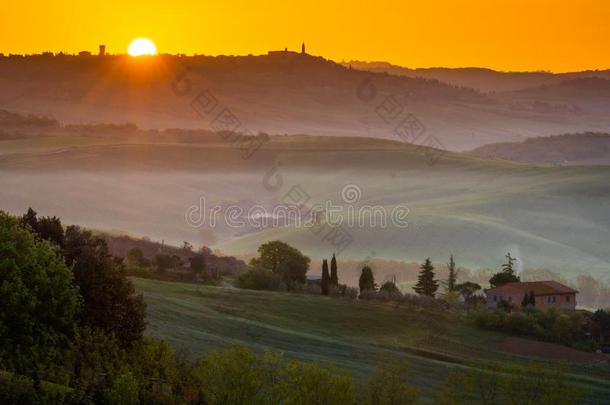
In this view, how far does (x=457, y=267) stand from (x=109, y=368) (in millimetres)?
75501

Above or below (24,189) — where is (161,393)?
below

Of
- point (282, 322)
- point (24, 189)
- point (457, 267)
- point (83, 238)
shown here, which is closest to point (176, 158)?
point (24, 189)

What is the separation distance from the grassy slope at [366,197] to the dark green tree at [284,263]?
118ft

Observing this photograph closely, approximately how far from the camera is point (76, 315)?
100 feet

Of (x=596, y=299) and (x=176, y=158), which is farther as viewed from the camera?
(x=176, y=158)

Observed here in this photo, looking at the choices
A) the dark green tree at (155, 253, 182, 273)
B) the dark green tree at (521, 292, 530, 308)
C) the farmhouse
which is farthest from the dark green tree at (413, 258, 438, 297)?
the dark green tree at (155, 253, 182, 273)

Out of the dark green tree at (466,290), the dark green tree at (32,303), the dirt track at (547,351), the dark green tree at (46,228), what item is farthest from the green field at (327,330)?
the dark green tree at (466,290)

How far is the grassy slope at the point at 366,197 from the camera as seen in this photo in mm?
115625

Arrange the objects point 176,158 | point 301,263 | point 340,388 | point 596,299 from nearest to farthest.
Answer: point 340,388 → point 301,263 → point 596,299 → point 176,158

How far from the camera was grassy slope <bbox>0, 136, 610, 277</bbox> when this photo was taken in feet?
379

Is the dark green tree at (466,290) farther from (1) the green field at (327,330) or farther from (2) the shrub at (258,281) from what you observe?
(1) the green field at (327,330)

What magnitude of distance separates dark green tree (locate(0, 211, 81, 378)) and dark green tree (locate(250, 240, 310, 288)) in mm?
34811

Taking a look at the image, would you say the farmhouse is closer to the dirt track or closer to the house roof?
the house roof

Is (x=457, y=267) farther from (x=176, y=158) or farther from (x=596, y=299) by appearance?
(x=176, y=158)
